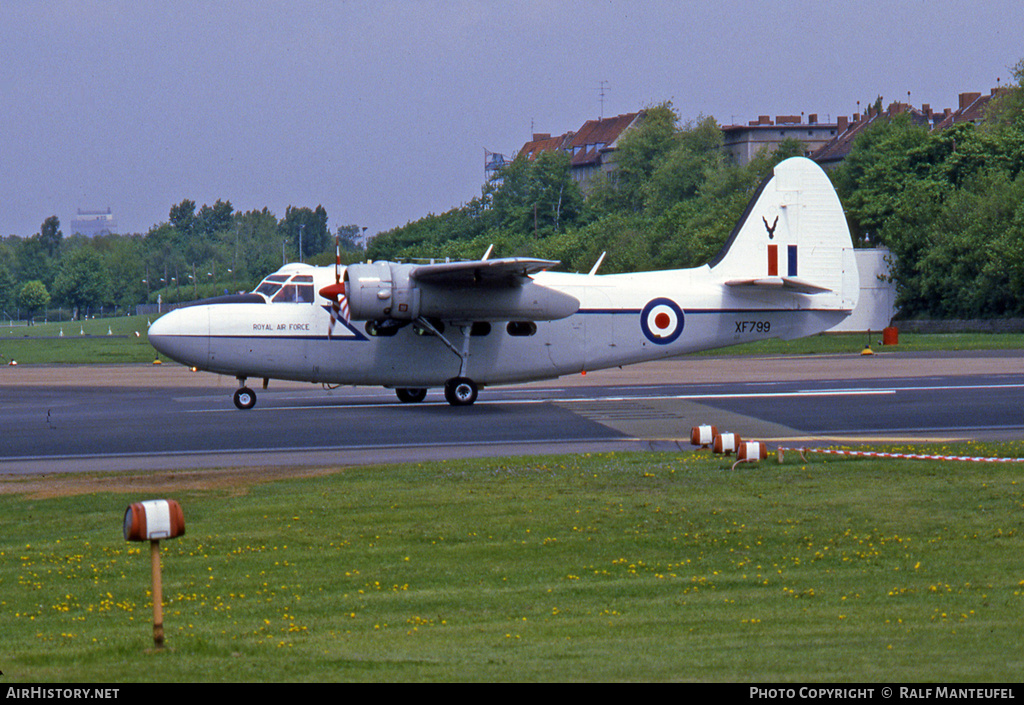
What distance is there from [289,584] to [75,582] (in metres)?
2.15

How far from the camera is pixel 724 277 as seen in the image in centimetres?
2944

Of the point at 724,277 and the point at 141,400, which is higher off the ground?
the point at 724,277

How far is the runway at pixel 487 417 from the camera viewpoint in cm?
1970

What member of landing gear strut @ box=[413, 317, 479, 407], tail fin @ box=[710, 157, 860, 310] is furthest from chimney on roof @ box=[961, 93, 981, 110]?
landing gear strut @ box=[413, 317, 479, 407]

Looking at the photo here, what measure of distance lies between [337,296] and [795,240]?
12905 mm

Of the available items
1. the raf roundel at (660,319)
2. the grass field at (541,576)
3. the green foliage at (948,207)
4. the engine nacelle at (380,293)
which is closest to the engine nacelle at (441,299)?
the engine nacelle at (380,293)

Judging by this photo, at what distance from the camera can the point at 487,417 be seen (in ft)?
80.9

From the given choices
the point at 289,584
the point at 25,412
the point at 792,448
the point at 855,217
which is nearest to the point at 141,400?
the point at 25,412

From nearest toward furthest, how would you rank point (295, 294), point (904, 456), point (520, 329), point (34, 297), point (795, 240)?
1. point (904, 456)
2. point (295, 294)
3. point (520, 329)
4. point (795, 240)
5. point (34, 297)

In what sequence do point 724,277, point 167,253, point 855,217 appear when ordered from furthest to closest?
point 167,253 < point 855,217 < point 724,277

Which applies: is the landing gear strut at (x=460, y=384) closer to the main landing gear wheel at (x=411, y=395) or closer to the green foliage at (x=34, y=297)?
the main landing gear wheel at (x=411, y=395)

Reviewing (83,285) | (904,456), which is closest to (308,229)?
(83,285)

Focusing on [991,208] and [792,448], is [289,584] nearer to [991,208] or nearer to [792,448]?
[792,448]

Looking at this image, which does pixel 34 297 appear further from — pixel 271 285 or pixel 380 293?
pixel 380 293
